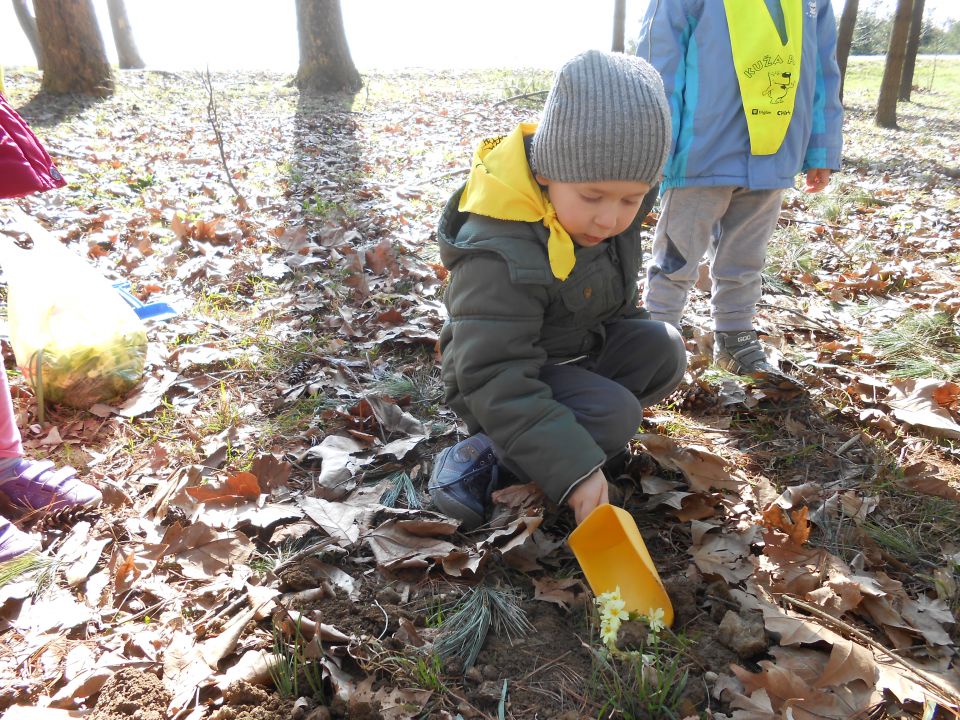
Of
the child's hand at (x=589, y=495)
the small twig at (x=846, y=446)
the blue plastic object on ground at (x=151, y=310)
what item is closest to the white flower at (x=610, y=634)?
the child's hand at (x=589, y=495)

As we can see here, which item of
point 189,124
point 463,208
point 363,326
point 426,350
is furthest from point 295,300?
point 189,124

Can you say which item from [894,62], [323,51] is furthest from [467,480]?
[323,51]

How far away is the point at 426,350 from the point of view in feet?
8.94

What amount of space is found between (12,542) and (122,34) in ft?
57.0

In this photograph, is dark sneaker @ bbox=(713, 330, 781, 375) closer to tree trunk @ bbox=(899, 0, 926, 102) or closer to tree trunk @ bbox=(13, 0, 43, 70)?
tree trunk @ bbox=(899, 0, 926, 102)

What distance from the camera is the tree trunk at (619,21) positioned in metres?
13.5

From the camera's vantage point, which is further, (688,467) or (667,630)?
(688,467)

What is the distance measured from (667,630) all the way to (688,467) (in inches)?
→ 23.7

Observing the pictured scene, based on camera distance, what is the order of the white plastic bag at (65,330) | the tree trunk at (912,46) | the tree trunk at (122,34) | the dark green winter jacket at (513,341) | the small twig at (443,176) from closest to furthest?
1. the dark green winter jacket at (513,341)
2. the white plastic bag at (65,330)
3. the small twig at (443,176)
4. the tree trunk at (912,46)
5. the tree trunk at (122,34)

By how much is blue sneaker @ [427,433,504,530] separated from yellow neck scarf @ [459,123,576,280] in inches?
23.0

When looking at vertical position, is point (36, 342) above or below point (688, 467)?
above

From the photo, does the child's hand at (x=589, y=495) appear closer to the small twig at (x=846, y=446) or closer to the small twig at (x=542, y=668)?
the small twig at (x=542, y=668)

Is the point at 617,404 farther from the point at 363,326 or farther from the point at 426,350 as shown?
the point at 363,326

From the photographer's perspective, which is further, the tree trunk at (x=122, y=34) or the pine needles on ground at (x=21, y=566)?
the tree trunk at (x=122, y=34)
